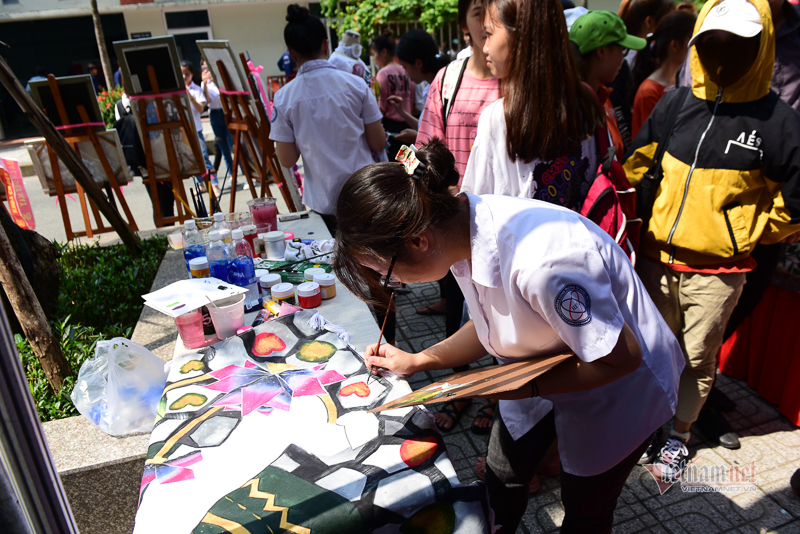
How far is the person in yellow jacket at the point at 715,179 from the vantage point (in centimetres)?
175

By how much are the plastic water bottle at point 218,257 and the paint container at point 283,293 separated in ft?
0.75

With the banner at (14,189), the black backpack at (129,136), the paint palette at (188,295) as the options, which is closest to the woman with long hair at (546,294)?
the paint palette at (188,295)

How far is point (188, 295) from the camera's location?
1817 millimetres

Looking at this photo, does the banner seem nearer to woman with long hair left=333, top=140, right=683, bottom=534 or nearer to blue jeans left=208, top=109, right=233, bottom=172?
woman with long hair left=333, top=140, right=683, bottom=534

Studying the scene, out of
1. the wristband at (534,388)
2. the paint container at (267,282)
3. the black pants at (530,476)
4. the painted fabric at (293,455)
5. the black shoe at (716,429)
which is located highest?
the wristband at (534,388)

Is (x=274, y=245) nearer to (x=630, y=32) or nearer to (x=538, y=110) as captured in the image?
(x=538, y=110)

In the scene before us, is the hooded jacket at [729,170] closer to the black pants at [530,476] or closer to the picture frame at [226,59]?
the black pants at [530,476]

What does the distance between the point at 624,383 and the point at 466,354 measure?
408 mm

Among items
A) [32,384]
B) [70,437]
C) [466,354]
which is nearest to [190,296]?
[70,437]

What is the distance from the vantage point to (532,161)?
169 centimetres

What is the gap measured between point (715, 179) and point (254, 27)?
17.9m

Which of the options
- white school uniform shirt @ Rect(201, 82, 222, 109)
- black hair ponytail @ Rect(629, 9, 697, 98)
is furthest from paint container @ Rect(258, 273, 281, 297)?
white school uniform shirt @ Rect(201, 82, 222, 109)

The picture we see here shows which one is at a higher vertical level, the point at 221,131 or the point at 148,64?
the point at 148,64

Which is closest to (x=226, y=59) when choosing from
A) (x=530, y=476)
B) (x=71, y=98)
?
(x=71, y=98)
